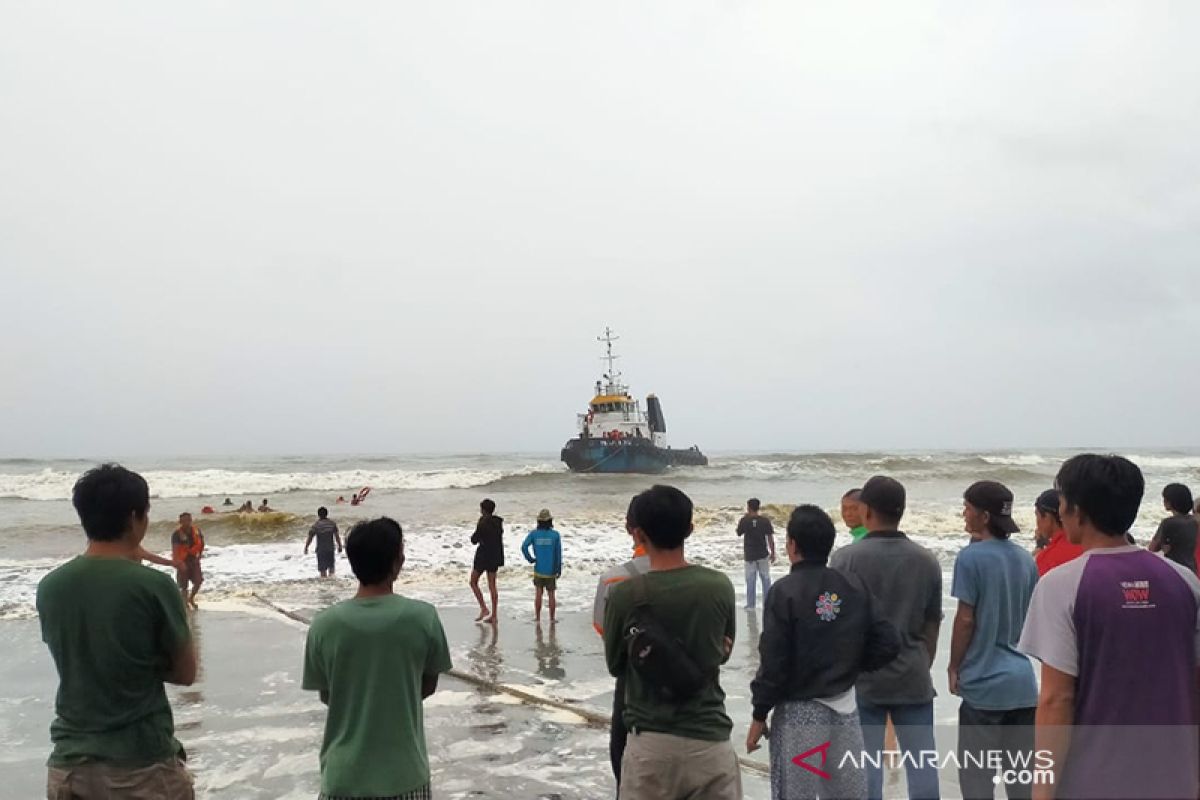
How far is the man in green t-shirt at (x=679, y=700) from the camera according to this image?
2564 mm

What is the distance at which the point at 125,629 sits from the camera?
7.69ft

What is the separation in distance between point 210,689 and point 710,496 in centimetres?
2775

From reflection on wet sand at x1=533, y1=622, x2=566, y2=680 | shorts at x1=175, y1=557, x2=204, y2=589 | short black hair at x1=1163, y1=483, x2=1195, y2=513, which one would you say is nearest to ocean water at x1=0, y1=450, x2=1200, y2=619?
shorts at x1=175, y1=557, x2=204, y2=589

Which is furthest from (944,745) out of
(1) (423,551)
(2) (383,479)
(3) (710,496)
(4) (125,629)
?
(2) (383,479)

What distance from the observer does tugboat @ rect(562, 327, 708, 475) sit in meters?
40.7

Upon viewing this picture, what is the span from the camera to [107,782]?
2336 millimetres

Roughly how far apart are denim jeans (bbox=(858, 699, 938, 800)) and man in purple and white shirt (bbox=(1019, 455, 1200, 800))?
1224 mm

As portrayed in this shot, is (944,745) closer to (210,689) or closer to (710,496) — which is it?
(210,689)

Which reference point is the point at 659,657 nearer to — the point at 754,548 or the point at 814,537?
the point at 814,537

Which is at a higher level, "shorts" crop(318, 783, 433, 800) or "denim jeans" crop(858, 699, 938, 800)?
"shorts" crop(318, 783, 433, 800)

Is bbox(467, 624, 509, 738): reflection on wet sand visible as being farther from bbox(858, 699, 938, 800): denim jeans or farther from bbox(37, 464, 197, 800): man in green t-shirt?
bbox(37, 464, 197, 800): man in green t-shirt

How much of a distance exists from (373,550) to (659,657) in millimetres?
994

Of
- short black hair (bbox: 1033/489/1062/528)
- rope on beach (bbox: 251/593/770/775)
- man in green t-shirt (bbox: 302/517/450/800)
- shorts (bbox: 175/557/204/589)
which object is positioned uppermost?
short black hair (bbox: 1033/489/1062/528)

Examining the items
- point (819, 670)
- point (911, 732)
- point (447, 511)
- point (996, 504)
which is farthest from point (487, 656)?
point (447, 511)
